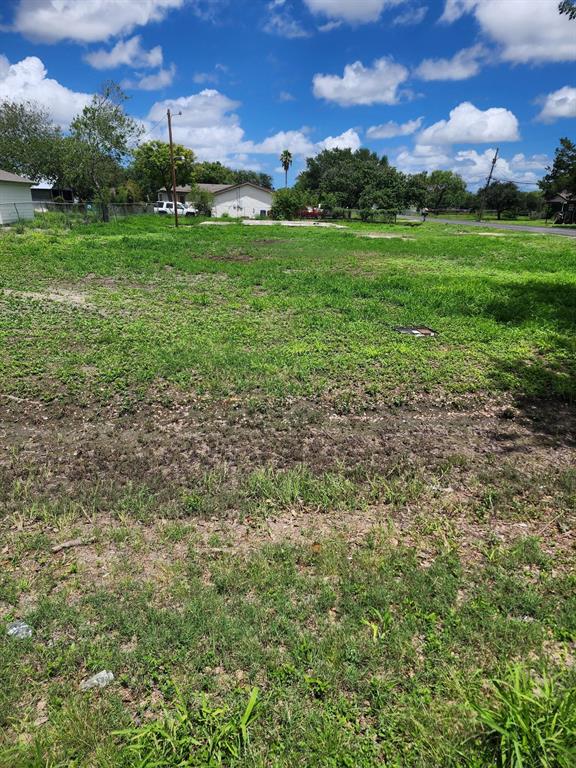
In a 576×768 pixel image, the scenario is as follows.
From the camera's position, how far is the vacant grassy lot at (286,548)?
6.33 feet

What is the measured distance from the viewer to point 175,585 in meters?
2.66

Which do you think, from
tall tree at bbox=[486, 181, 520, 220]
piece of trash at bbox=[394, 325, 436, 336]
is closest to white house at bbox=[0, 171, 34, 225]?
piece of trash at bbox=[394, 325, 436, 336]

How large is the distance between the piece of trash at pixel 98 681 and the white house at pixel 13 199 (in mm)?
30340

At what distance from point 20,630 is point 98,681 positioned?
1.90 feet

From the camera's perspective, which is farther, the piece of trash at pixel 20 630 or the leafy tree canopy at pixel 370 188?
the leafy tree canopy at pixel 370 188

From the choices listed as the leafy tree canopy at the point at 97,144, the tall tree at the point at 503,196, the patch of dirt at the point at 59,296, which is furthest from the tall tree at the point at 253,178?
the patch of dirt at the point at 59,296

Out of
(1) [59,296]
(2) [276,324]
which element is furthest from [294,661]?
(1) [59,296]

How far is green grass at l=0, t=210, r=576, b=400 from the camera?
5633 mm

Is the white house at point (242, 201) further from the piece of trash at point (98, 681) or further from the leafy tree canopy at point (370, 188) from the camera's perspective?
the piece of trash at point (98, 681)

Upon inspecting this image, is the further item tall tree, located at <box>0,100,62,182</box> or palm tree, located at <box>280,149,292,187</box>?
palm tree, located at <box>280,149,292,187</box>

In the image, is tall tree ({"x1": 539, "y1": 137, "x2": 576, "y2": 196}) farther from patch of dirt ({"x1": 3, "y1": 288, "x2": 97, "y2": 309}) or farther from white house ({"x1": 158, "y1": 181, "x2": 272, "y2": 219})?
patch of dirt ({"x1": 3, "y1": 288, "x2": 97, "y2": 309})

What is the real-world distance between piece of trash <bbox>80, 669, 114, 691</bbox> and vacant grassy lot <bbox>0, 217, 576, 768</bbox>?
0.14 ft

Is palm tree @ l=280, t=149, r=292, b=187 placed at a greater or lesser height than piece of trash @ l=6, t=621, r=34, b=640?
greater

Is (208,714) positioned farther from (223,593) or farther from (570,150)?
(570,150)
